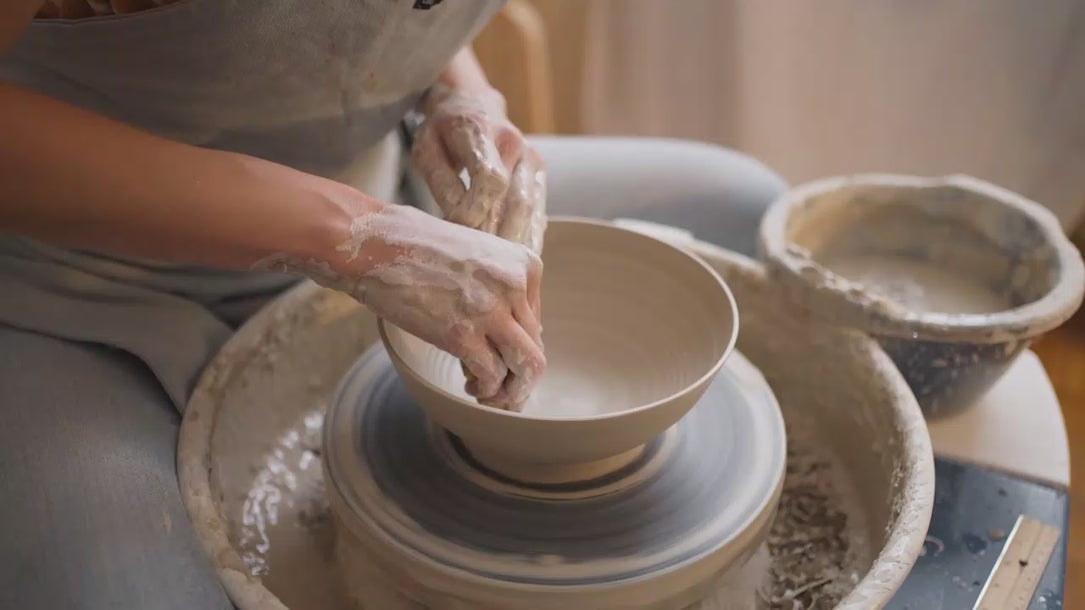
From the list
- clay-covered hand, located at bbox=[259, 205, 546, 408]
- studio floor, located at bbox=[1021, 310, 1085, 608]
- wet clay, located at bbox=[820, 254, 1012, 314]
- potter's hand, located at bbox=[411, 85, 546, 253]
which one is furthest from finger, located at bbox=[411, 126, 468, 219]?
studio floor, located at bbox=[1021, 310, 1085, 608]

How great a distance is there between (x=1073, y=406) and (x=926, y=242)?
91cm

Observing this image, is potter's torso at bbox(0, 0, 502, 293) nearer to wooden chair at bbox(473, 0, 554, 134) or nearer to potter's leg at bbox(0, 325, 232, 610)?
potter's leg at bbox(0, 325, 232, 610)

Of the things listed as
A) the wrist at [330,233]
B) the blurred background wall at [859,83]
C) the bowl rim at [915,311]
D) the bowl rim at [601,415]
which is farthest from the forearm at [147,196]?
the blurred background wall at [859,83]

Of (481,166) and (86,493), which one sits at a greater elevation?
(481,166)

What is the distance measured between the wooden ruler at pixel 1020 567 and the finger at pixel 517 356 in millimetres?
517

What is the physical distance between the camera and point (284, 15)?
33.1 inches

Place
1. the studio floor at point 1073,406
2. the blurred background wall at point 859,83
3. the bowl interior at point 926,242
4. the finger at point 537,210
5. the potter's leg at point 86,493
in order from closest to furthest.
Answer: the potter's leg at point 86,493
the finger at point 537,210
the bowl interior at point 926,242
the studio floor at point 1073,406
the blurred background wall at point 859,83

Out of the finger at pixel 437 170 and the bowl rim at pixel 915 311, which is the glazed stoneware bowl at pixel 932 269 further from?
the finger at pixel 437 170

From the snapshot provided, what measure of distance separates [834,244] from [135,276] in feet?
3.26

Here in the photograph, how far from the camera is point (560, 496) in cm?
90

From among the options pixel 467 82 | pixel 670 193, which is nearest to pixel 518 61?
pixel 670 193

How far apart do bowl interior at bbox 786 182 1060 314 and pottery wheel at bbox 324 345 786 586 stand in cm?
44

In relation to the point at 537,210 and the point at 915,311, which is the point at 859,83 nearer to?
the point at 915,311

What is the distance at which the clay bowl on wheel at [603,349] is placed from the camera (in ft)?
2.77
